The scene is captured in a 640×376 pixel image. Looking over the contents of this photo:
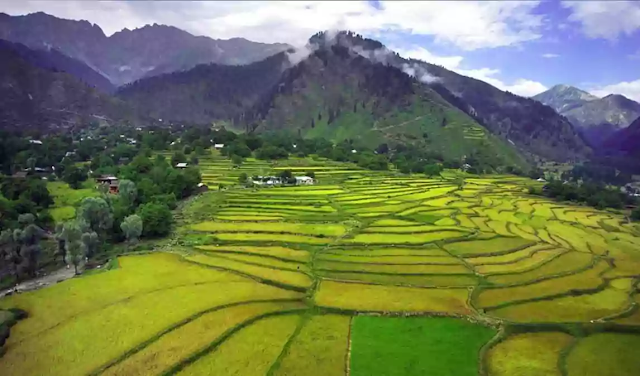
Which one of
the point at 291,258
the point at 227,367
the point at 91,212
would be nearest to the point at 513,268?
the point at 291,258

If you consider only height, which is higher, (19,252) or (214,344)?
(19,252)

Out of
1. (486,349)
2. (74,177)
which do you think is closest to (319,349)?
(486,349)

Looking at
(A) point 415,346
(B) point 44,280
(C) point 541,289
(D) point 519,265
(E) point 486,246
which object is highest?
(E) point 486,246

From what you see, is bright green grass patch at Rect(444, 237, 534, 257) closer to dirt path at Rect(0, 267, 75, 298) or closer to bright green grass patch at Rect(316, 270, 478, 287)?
bright green grass patch at Rect(316, 270, 478, 287)

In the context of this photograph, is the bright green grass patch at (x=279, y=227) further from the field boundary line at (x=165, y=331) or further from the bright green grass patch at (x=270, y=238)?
the field boundary line at (x=165, y=331)

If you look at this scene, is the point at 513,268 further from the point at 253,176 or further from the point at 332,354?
the point at 253,176

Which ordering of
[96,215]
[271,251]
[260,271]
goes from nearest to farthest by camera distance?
[260,271]
[271,251]
[96,215]

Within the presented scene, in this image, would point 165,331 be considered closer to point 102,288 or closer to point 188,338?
point 188,338

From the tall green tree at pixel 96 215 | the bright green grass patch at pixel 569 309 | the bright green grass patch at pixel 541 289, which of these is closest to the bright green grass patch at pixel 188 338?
the bright green grass patch at pixel 541 289
